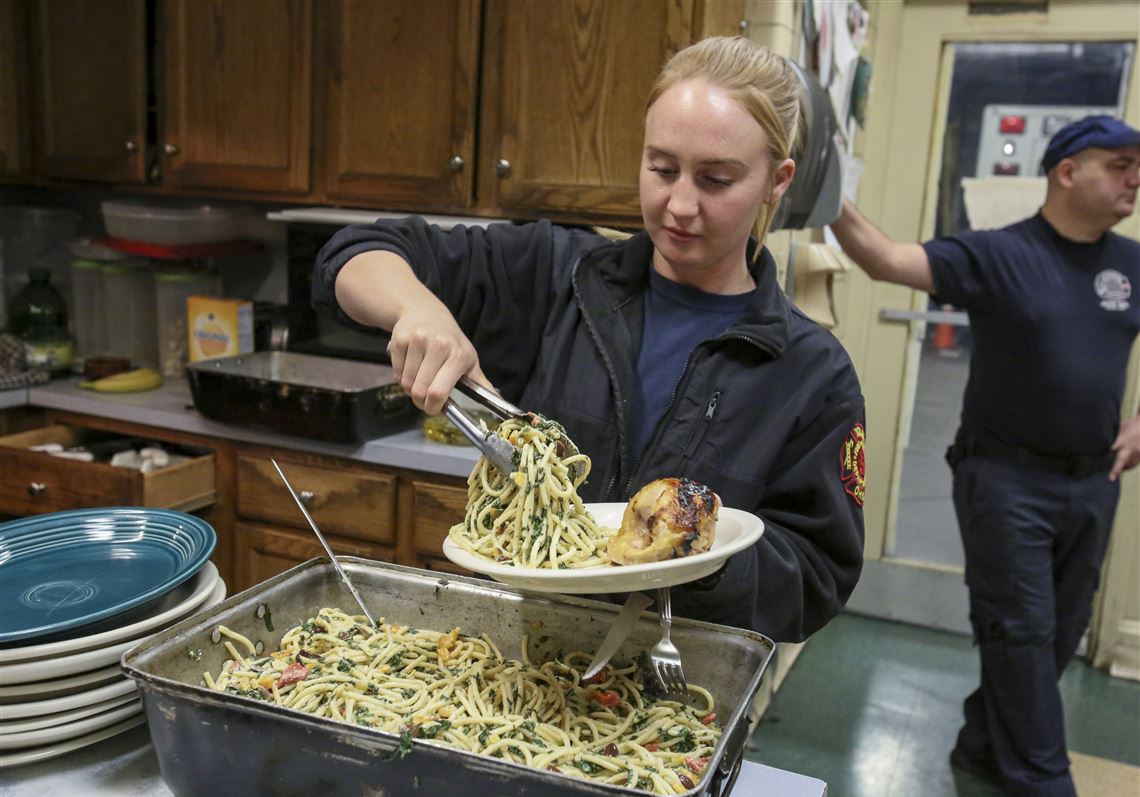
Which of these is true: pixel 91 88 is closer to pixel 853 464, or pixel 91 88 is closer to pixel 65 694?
pixel 65 694

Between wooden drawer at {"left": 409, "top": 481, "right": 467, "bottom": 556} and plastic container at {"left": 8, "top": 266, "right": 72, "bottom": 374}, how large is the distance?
1.54 metres

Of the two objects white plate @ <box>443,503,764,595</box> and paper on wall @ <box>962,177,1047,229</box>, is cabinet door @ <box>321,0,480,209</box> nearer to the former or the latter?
white plate @ <box>443,503,764,595</box>

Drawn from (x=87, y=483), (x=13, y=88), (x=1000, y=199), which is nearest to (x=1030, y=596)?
(x=1000, y=199)

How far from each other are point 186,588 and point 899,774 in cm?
236

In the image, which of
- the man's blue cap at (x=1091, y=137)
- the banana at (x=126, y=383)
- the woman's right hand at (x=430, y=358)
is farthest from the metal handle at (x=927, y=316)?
the woman's right hand at (x=430, y=358)

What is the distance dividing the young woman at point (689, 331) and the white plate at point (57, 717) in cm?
48

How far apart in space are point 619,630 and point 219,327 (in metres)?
2.44

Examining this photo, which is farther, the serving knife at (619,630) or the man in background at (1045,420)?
the man in background at (1045,420)

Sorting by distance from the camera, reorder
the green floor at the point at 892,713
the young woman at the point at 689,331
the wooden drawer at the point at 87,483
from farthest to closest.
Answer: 1. the green floor at the point at 892,713
2. the wooden drawer at the point at 87,483
3. the young woman at the point at 689,331

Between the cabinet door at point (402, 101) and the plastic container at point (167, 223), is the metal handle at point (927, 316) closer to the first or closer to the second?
the cabinet door at point (402, 101)

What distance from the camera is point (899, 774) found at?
2.85 metres

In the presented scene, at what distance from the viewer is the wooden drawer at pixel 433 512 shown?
2609mm

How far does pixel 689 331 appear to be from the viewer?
1.52 meters

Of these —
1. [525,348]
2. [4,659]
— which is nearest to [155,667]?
[4,659]
